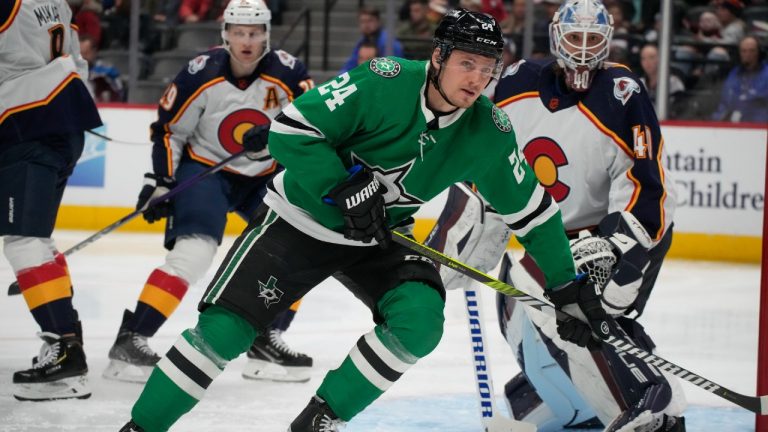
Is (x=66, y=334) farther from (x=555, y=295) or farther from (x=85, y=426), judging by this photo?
(x=555, y=295)

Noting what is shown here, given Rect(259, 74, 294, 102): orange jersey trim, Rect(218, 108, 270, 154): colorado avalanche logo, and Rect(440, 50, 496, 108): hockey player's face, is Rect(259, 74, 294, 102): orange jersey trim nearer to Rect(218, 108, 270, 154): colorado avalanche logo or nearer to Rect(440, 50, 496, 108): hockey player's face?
Rect(218, 108, 270, 154): colorado avalanche logo

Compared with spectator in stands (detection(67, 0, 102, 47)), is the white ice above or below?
below

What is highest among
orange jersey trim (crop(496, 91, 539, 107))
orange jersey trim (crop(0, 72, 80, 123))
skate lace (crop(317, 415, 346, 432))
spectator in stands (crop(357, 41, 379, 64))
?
orange jersey trim (crop(496, 91, 539, 107))

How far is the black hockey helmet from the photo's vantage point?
8.52 feet

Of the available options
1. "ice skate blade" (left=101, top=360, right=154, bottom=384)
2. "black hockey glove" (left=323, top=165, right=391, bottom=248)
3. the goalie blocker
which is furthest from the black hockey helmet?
"ice skate blade" (left=101, top=360, right=154, bottom=384)

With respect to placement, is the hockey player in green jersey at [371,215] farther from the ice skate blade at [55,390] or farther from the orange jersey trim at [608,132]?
the ice skate blade at [55,390]

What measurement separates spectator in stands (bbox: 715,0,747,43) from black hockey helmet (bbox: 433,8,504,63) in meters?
4.89

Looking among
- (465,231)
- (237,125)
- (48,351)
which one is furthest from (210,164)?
(465,231)

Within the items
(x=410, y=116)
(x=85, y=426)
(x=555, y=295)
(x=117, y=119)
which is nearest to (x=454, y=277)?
(x=555, y=295)

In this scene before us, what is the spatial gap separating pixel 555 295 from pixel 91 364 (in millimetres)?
1926

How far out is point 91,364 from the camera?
4145 mm

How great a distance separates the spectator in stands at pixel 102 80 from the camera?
26.1ft

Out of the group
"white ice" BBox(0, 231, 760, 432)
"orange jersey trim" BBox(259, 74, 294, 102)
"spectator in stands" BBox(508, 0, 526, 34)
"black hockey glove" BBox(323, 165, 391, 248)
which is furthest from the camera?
"spectator in stands" BBox(508, 0, 526, 34)

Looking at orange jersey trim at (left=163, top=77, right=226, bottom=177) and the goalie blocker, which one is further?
orange jersey trim at (left=163, top=77, right=226, bottom=177)
